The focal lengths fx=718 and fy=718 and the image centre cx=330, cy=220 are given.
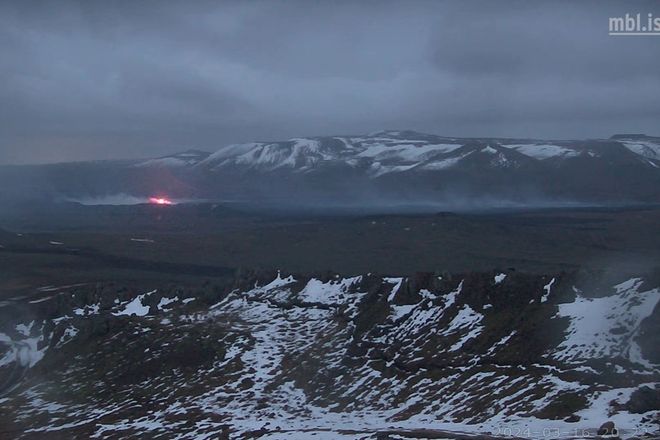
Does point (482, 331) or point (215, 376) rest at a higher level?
point (482, 331)

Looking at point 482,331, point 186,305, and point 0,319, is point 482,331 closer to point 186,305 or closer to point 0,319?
point 186,305

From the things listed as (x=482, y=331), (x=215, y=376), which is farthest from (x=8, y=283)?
(x=482, y=331)

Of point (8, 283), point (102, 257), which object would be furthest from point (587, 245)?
point (8, 283)

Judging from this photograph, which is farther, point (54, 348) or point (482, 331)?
point (54, 348)

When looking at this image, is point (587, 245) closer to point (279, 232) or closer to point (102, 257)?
point (279, 232)

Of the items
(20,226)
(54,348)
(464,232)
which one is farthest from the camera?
(20,226)

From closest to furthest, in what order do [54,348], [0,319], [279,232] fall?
[54,348] < [0,319] < [279,232]
